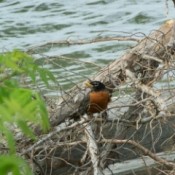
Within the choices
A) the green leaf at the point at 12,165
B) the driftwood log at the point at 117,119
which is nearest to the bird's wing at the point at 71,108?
the driftwood log at the point at 117,119

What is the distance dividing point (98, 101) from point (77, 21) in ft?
21.9

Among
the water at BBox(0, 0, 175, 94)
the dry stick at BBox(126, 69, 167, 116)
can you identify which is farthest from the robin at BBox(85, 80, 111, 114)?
the water at BBox(0, 0, 175, 94)

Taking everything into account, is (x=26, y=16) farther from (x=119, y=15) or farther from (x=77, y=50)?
(x=77, y=50)

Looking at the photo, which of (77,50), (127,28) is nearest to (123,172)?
(77,50)

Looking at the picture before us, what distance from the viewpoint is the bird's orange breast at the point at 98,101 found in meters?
4.18

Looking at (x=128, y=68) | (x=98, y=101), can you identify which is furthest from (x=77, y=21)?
(x=98, y=101)

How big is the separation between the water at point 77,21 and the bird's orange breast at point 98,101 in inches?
152

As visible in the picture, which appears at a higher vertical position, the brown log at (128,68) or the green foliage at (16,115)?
the green foliage at (16,115)

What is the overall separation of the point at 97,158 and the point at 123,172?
1.52 metres

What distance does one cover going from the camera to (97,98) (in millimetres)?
4199

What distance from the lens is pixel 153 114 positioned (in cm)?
378

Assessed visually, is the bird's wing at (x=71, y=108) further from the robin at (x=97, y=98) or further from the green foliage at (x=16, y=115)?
the green foliage at (x=16, y=115)

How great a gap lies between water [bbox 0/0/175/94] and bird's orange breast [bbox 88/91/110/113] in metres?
3.86

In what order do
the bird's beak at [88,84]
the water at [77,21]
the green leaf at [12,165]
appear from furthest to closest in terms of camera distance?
the water at [77,21] → the bird's beak at [88,84] → the green leaf at [12,165]
